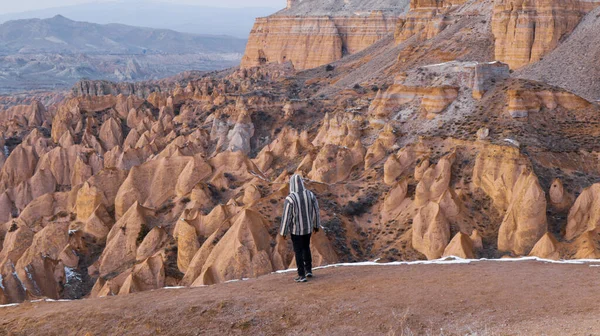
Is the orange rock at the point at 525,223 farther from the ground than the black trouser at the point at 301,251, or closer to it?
closer to it

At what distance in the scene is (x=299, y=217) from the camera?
1084 centimetres

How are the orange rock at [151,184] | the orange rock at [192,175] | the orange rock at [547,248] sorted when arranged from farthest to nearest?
the orange rock at [192,175] < the orange rock at [151,184] < the orange rock at [547,248]

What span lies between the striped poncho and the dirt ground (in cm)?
103

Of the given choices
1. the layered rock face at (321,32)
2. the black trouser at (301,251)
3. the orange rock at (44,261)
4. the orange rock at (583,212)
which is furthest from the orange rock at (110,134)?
the black trouser at (301,251)

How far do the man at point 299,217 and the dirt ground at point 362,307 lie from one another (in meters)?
0.64

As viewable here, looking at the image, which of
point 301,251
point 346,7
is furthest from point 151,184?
point 346,7

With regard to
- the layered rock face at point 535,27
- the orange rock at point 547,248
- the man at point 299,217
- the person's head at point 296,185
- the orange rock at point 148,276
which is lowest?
the orange rock at point 148,276

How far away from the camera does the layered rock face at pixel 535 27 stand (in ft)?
173

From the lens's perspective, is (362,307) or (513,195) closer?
(362,307)

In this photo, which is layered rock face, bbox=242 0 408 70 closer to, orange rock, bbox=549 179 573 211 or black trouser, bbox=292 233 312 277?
orange rock, bbox=549 179 573 211

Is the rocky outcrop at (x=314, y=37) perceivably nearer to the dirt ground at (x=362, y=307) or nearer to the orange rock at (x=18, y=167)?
the orange rock at (x=18, y=167)

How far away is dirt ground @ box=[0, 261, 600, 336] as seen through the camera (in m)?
8.34

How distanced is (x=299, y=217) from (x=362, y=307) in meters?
2.26

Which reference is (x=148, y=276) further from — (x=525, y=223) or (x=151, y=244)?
(x=525, y=223)
